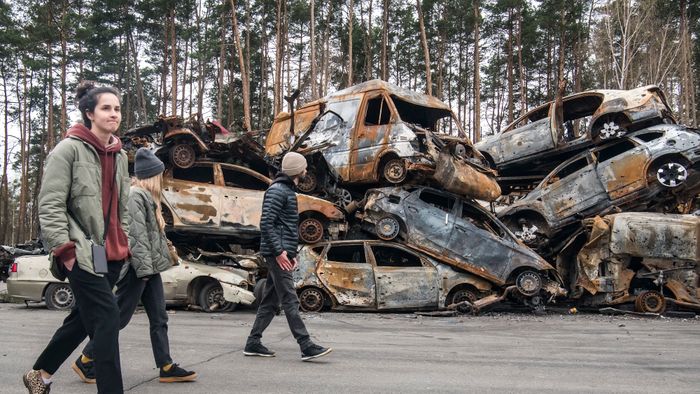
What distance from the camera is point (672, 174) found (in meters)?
11.5

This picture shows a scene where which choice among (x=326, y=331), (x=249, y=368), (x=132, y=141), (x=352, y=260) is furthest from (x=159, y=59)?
(x=249, y=368)

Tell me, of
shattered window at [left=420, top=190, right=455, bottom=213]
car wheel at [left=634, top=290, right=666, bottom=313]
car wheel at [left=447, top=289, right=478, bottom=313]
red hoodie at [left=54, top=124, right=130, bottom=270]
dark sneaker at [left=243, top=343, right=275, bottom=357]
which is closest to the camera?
red hoodie at [left=54, top=124, right=130, bottom=270]

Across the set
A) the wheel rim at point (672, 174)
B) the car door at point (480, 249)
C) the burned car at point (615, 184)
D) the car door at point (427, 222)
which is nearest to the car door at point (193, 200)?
the car door at point (427, 222)

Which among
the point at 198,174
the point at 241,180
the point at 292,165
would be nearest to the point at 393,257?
the point at 241,180

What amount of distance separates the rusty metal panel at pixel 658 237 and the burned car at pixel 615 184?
1431 millimetres

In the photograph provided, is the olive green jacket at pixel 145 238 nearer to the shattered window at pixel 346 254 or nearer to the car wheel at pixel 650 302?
the shattered window at pixel 346 254

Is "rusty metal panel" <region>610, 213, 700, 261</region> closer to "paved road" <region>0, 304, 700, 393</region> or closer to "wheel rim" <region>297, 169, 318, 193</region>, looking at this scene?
"paved road" <region>0, 304, 700, 393</region>

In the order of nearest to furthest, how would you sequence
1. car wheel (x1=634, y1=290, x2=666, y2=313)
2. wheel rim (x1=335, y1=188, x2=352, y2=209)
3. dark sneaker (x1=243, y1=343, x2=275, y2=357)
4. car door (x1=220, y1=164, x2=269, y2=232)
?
1. dark sneaker (x1=243, y1=343, x2=275, y2=357)
2. car wheel (x1=634, y1=290, x2=666, y2=313)
3. car door (x1=220, y1=164, x2=269, y2=232)
4. wheel rim (x1=335, y1=188, x2=352, y2=209)

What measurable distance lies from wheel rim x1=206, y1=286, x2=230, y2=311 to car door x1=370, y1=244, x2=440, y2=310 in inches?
110

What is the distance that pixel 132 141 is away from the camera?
11.4m

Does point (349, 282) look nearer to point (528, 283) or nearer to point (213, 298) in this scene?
point (213, 298)

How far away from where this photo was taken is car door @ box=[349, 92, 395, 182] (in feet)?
37.8

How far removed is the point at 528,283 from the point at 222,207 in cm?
612

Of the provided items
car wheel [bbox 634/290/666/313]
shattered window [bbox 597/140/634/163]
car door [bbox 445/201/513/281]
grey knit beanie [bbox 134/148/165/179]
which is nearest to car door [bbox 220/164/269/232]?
car door [bbox 445/201/513/281]
